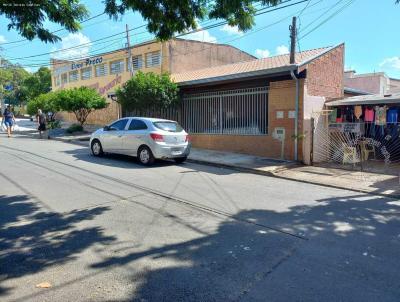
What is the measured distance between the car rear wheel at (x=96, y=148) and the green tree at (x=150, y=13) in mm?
6335

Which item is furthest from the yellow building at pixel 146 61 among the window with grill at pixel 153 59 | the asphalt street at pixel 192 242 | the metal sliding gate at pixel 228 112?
the asphalt street at pixel 192 242

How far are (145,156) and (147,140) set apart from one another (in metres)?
0.52

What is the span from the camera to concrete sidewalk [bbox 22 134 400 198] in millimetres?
8537

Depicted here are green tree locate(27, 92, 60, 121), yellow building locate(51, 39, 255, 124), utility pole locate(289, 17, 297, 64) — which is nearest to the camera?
utility pole locate(289, 17, 297, 64)

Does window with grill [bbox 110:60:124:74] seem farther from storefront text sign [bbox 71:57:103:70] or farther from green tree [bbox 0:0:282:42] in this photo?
green tree [bbox 0:0:282:42]

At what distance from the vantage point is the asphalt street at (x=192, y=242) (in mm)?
3383

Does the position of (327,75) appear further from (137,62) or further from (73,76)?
(73,76)

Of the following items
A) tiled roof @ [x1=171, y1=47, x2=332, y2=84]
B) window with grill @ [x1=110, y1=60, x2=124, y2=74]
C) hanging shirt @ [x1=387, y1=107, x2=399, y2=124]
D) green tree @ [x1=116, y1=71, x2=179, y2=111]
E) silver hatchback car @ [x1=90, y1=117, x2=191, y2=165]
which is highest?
window with grill @ [x1=110, y1=60, x2=124, y2=74]

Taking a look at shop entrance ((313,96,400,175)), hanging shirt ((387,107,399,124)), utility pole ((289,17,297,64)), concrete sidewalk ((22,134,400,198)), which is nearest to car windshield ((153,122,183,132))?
concrete sidewalk ((22,134,400,198))

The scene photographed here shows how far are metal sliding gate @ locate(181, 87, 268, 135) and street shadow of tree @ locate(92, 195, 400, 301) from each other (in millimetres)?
8188

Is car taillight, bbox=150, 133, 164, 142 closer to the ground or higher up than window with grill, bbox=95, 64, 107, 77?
closer to the ground

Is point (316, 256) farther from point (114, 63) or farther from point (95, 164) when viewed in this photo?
point (114, 63)

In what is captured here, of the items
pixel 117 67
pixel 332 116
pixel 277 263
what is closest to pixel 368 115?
pixel 332 116

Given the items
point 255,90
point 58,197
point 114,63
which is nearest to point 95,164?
point 58,197
